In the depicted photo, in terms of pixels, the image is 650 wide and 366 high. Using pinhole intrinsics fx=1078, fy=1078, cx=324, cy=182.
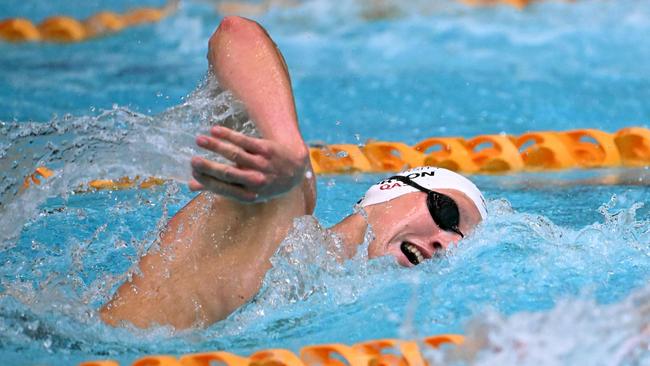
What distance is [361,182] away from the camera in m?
3.78

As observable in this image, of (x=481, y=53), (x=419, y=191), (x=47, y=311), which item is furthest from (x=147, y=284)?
(x=481, y=53)

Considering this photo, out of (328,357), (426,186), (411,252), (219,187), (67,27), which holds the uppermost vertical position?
(67,27)

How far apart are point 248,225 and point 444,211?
0.52 m

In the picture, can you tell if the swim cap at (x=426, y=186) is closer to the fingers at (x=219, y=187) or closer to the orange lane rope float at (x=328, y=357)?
the orange lane rope float at (x=328, y=357)

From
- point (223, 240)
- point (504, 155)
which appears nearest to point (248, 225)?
point (223, 240)

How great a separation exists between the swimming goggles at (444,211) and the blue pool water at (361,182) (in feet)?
0.25

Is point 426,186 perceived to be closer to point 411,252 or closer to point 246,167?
point 411,252

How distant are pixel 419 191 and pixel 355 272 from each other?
0.27 m

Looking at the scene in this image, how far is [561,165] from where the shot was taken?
3.88 meters

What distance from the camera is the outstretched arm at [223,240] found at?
2100 mm

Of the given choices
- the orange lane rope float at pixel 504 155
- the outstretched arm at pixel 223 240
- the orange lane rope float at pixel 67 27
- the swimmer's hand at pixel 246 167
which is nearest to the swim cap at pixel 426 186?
the outstretched arm at pixel 223 240

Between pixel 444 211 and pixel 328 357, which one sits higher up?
pixel 444 211

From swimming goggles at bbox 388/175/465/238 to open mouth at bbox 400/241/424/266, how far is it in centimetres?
8

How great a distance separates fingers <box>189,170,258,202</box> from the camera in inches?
71.2
